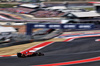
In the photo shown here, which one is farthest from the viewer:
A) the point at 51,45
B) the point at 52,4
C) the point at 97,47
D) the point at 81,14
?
the point at 52,4

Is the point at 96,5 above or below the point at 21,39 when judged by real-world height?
above

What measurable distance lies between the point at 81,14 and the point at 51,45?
23.3m

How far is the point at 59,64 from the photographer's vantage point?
55.2ft

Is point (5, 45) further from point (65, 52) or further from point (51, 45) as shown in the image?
point (65, 52)

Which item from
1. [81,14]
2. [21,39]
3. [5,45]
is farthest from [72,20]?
[5,45]

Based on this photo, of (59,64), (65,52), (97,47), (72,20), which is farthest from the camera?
(72,20)

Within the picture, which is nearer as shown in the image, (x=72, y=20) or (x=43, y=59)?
(x=43, y=59)

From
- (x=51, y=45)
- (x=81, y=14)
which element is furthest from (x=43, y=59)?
(x=81, y=14)

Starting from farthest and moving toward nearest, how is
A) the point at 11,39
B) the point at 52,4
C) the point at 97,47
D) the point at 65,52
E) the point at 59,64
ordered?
the point at 52,4
the point at 11,39
the point at 97,47
the point at 65,52
the point at 59,64

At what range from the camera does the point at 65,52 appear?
21797 millimetres

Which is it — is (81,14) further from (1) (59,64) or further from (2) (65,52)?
(1) (59,64)

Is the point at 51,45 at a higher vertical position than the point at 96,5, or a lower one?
lower

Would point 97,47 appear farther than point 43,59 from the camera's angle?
Yes

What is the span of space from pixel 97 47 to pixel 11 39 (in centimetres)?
1148
